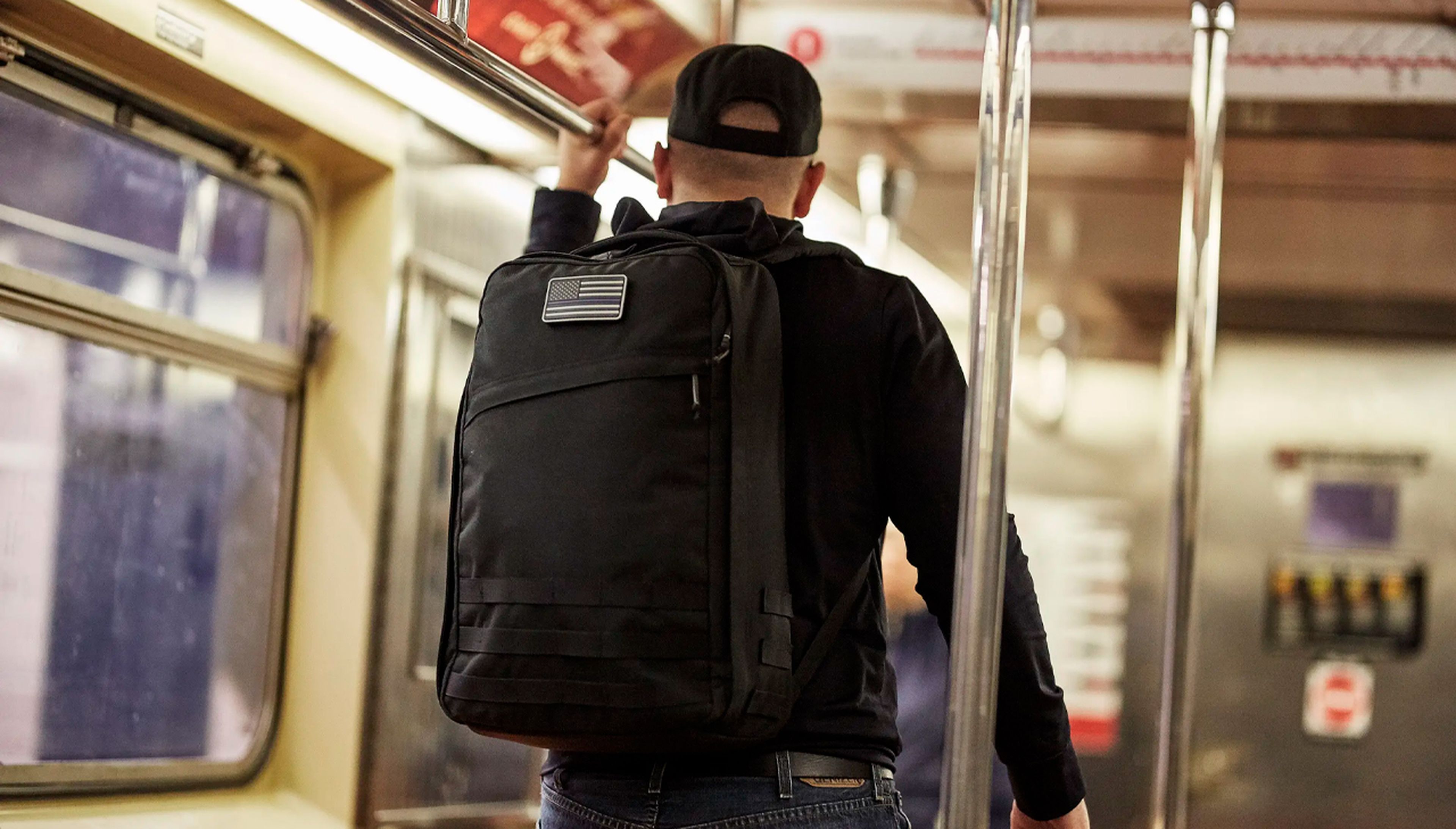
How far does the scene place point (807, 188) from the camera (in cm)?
175

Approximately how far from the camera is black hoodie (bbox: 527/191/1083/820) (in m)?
1.59

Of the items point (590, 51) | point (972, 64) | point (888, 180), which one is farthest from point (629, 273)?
point (888, 180)

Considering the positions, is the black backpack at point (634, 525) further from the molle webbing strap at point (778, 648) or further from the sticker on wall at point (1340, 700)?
the sticker on wall at point (1340, 700)

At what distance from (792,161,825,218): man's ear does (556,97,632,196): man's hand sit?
29 centimetres

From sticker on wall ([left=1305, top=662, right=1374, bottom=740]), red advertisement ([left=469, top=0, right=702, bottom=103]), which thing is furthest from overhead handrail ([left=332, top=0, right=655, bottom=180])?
sticker on wall ([left=1305, top=662, right=1374, bottom=740])

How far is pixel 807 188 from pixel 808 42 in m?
1.89

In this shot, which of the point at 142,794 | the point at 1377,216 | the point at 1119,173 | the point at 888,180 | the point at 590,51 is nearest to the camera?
the point at 142,794

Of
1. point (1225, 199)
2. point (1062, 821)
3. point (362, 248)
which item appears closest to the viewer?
point (1062, 821)

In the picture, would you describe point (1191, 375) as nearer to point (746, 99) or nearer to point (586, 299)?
point (746, 99)

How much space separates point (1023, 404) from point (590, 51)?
3.41 metres

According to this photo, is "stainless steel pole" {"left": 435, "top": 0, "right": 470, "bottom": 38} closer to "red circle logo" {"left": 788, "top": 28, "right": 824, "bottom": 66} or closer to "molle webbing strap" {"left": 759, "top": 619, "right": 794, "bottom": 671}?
"molle webbing strap" {"left": 759, "top": 619, "right": 794, "bottom": 671}

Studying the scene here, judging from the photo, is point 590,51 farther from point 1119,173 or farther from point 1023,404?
point 1023,404

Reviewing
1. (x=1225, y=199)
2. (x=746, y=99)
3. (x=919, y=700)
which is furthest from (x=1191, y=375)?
(x=1225, y=199)

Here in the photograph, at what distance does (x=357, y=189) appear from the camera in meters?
3.46
